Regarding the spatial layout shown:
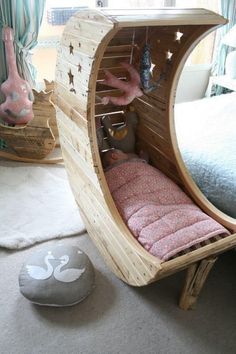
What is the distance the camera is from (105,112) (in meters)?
1.84

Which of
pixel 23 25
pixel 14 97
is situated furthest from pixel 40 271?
pixel 23 25

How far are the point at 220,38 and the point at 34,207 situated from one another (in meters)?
2.46

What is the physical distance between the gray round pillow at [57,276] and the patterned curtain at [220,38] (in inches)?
99.4

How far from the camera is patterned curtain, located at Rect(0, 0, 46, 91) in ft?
7.28

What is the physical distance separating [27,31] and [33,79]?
0.36m

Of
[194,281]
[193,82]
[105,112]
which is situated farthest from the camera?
[193,82]

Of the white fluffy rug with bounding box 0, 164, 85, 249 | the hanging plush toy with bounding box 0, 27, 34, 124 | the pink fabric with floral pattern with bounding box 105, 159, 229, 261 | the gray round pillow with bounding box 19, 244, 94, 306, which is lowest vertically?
the white fluffy rug with bounding box 0, 164, 85, 249

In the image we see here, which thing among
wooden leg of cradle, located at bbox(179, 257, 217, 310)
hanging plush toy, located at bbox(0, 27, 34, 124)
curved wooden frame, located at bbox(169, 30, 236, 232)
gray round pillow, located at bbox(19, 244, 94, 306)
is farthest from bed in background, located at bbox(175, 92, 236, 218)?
hanging plush toy, located at bbox(0, 27, 34, 124)

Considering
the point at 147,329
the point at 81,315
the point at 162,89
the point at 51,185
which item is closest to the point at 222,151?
the point at 162,89

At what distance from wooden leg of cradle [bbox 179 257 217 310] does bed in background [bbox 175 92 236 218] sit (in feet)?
0.97

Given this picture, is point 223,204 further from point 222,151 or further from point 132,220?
point 132,220

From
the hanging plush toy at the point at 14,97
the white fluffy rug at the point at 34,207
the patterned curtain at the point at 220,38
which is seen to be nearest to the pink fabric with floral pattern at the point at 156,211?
the white fluffy rug at the point at 34,207

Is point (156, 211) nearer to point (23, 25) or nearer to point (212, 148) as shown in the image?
point (212, 148)

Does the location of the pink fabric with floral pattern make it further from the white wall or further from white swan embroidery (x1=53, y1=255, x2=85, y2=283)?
the white wall
